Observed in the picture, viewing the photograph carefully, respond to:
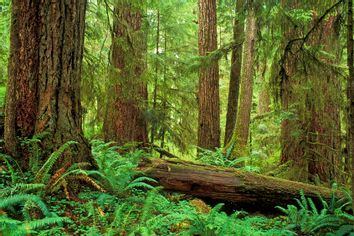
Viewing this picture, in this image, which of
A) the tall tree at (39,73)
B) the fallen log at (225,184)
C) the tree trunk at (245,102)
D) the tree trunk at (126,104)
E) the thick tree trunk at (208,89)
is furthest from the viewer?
the thick tree trunk at (208,89)

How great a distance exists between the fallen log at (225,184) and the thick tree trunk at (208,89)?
4.18 m

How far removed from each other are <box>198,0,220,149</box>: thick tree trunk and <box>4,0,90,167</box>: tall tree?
241 inches

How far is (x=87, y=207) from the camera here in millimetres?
3781

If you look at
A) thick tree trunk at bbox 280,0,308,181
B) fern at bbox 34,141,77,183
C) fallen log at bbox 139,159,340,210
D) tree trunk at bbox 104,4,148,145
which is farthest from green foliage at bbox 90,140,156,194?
thick tree trunk at bbox 280,0,308,181

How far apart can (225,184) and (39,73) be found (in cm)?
322

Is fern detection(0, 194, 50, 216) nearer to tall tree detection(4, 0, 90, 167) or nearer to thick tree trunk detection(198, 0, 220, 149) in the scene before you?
tall tree detection(4, 0, 90, 167)

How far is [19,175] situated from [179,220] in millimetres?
1907

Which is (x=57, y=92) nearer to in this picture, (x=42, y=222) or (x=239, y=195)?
(x=42, y=222)

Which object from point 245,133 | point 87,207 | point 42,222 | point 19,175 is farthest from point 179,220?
point 245,133

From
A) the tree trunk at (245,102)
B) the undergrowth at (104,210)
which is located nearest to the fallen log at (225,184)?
the undergrowth at (104,210)

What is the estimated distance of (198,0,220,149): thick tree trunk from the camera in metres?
10.1

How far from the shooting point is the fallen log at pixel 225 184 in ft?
18.3

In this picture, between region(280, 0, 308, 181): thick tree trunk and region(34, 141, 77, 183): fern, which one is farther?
region(280, 0, 308, 181): thick tree trunk

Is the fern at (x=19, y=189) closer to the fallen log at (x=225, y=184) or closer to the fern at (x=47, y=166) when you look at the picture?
the fern at (x=47, y=166)
